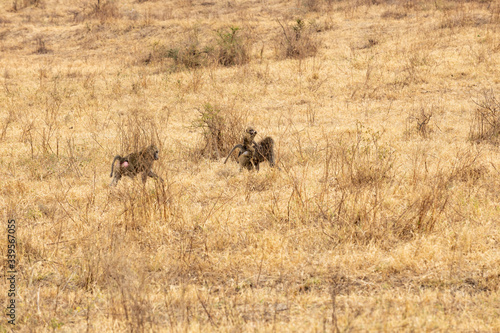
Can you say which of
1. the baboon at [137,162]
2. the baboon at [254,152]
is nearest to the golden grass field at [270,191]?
the baboon at [254,152]

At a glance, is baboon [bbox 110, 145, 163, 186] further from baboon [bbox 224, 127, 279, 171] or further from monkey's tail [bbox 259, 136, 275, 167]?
monkey's tail [bbox 259, 136, 275, 167]

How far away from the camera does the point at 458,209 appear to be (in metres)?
4.59

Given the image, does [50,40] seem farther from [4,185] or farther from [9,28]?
[4,185]

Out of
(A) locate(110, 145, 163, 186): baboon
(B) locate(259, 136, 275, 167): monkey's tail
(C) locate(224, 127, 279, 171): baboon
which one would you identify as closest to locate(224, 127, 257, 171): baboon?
(C) locate(224, 127, 279, 171): baboon

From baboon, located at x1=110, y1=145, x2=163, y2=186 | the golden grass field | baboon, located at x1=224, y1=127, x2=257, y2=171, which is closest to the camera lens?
the golden grass field

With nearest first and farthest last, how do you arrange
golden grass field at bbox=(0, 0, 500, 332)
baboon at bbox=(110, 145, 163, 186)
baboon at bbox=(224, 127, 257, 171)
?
golden grass field at bbox=(0, 0, 500, 332)
baboon at bbox=(110, 145, 163, 186)
baboon at bbox=(224, 127, 257, 171)

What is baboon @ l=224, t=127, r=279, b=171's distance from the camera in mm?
6348

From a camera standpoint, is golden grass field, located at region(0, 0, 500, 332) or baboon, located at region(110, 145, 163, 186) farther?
baboon, located at region(110, 145, 163, 186)

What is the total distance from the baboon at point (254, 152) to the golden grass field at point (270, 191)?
160mm

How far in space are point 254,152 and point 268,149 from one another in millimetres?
188

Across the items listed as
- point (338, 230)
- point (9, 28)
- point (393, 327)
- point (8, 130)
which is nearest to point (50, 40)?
point (9, 28)

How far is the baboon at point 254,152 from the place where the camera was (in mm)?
6348

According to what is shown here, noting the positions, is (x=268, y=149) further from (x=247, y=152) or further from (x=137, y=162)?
(x=137, y=162)

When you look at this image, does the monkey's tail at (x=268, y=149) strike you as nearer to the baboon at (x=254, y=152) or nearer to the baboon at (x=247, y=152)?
the baboon at (x=254, y=152)
